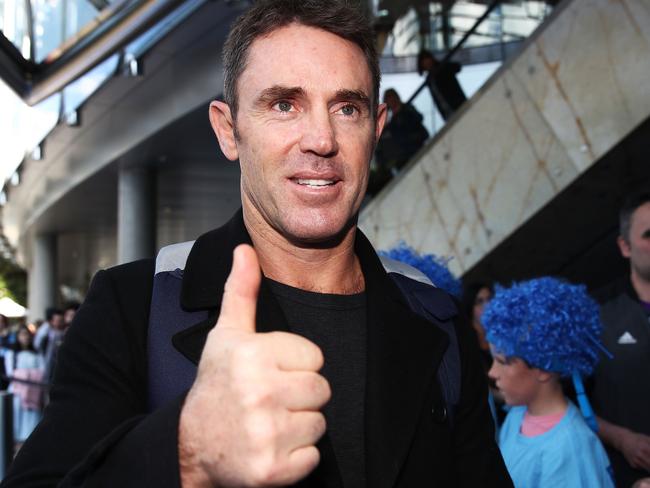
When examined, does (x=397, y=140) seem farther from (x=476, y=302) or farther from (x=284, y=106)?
(x=284, y=106)

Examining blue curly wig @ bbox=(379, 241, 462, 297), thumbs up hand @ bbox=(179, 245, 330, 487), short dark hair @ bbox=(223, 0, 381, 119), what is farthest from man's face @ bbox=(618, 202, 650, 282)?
thumbs up hand @ bbox=(179, 245, 330, 487)

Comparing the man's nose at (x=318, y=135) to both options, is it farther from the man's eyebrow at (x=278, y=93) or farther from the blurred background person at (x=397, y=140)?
the blurred background person at (x=397, y=140)

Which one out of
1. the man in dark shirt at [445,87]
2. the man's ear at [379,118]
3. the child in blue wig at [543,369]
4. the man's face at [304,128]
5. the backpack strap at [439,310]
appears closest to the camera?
the man's face at [304,128]

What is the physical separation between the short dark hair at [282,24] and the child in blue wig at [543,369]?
195 cm

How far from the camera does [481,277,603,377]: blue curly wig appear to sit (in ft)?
11.5

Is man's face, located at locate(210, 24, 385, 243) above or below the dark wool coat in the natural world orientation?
above

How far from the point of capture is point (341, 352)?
5.86 feet

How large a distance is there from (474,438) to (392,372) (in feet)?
1.01

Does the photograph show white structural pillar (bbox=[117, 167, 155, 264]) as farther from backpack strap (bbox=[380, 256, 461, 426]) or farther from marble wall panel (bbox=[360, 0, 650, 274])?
backpack strap (bbox=[380, 256, 461, 426])

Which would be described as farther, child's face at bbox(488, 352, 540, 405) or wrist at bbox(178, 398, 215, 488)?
child's face at bbox(488, 352, 540, 405)

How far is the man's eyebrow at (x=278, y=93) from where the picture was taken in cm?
173

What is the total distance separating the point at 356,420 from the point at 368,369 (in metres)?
0.12

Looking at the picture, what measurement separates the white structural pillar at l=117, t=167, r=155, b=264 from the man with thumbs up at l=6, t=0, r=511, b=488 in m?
14.9

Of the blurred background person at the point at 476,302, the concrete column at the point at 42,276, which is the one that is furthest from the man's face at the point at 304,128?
the concrete column at the point at 42,276
